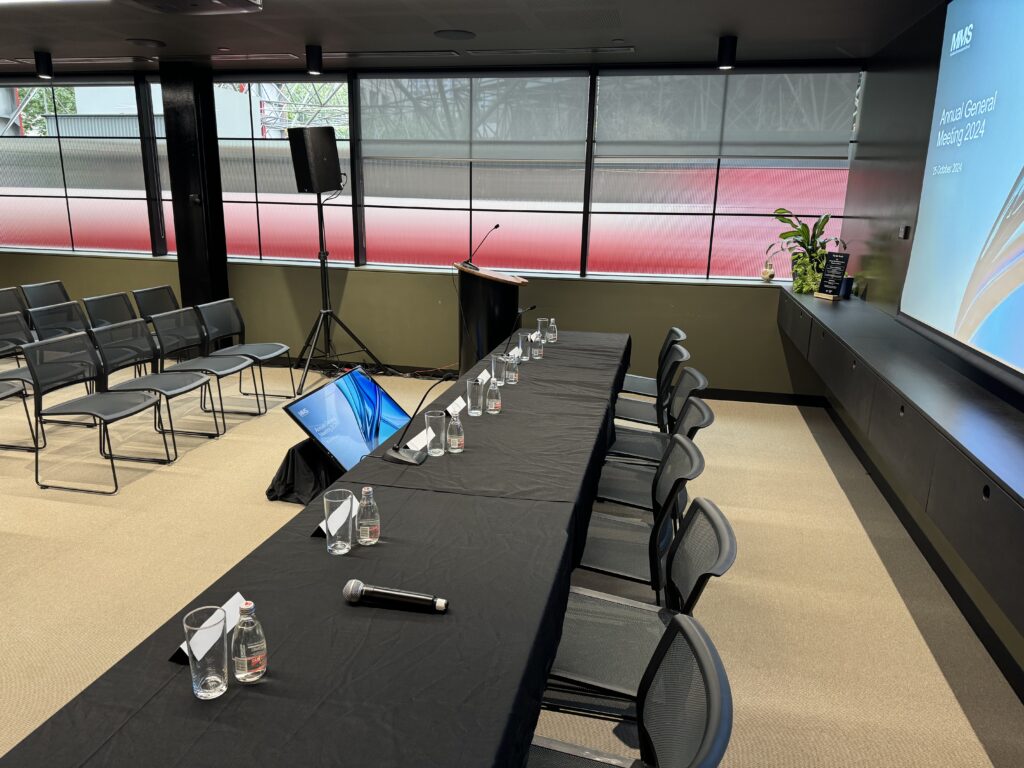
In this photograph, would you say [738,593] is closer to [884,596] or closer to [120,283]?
[884,596]

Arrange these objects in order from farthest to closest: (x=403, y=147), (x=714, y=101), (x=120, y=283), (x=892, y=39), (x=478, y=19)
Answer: (x=120, y=283)
(x=403, y=147)
(x=714, y=101)
(x=892, y=39)
(x=478, y=19)

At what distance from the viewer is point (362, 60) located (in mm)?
6113

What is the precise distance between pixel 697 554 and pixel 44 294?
6.88 metres

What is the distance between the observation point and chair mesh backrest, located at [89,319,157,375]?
475 centimetres

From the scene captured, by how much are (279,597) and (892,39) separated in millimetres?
5572

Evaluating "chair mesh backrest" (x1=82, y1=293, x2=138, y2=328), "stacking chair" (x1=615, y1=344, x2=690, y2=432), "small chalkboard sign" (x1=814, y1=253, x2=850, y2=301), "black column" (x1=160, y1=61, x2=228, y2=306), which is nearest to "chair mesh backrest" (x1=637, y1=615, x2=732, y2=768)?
"stacking chair" (x1=615, y1=344, x2=690, y2=432)

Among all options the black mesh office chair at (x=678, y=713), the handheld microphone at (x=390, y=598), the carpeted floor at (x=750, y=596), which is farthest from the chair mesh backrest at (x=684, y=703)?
the carpeted floor at (x=750, y=596)

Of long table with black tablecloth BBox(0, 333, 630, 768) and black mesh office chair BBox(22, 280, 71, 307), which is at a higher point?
black mesh office chair BBox(22, 280, 71, 307)

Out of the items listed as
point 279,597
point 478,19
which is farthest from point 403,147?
point 279,597

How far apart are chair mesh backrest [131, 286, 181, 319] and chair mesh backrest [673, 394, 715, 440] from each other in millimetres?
4773

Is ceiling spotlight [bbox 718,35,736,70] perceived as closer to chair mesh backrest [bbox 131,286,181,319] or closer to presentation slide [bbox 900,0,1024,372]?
presentation slide [bbox 900,0,1024,372]

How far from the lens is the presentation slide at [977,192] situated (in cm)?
303

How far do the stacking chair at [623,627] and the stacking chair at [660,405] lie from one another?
2.05 metres

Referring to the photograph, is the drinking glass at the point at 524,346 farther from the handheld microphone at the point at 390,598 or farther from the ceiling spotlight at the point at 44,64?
the ceiling spotlight at the point at 44,64
